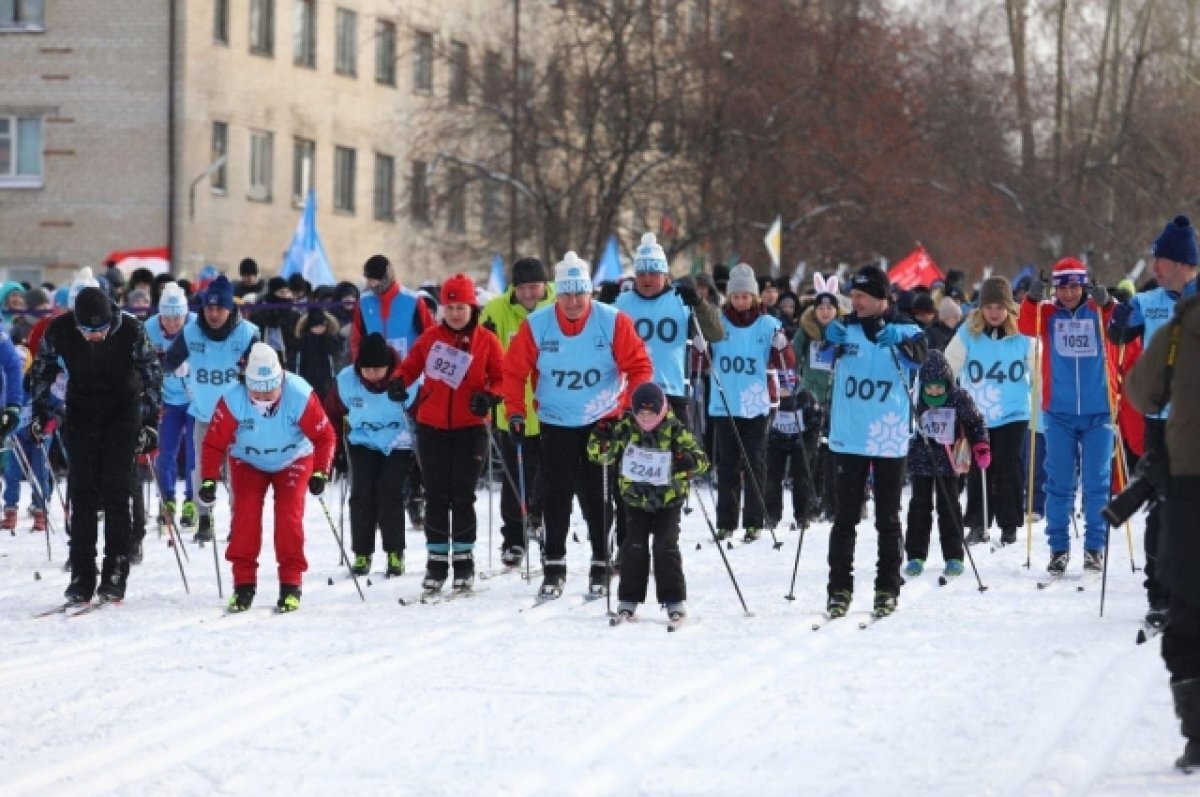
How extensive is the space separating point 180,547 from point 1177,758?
8.80m

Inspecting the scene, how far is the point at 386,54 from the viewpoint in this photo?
49.8m

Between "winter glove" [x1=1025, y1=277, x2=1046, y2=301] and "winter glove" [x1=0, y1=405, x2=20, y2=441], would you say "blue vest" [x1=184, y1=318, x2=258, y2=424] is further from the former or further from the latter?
"winter glove" [x1=1025, y1=277, x2=1046, y2=301]

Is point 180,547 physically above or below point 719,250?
below

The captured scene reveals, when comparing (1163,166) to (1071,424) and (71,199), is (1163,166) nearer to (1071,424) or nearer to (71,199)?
(71,199)

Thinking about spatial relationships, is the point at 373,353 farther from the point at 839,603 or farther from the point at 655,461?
the point at 839,603

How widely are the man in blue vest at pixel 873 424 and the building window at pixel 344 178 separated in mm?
36802

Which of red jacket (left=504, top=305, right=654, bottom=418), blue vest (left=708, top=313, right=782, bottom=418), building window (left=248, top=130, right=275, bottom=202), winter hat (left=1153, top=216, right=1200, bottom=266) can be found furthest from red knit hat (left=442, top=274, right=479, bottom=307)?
building window (left=248, top=130, right=275, bottom=202)

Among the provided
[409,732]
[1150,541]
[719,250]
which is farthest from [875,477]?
[719,250]

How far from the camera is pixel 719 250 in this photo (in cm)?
3972

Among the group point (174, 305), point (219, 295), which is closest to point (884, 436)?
point (219, 295)

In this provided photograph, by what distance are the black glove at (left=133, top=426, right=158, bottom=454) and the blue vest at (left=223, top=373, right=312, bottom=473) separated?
644mm

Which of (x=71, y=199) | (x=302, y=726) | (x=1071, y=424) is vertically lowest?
(x=302, y=726)

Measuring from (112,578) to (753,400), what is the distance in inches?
212

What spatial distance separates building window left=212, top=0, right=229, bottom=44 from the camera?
140 ft
